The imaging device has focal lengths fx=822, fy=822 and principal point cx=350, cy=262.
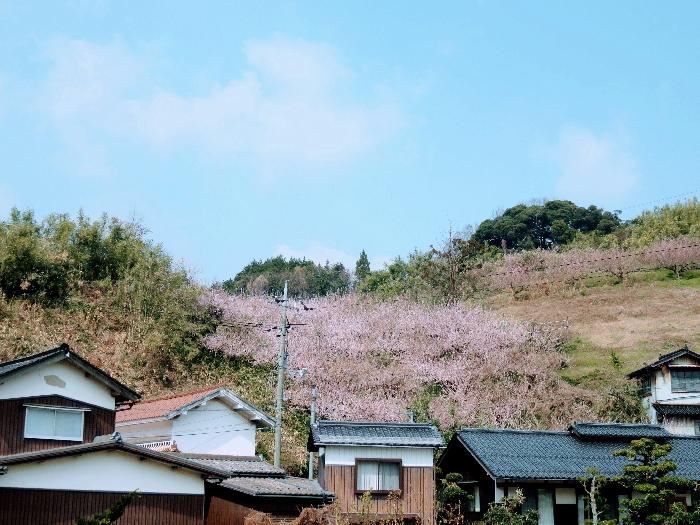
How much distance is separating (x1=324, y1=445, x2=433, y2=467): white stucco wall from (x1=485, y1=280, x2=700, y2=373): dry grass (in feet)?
52.7

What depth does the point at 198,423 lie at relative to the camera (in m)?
25.4

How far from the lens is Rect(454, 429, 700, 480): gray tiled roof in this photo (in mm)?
23172

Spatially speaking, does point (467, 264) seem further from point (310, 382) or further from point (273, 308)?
point (310, 382)

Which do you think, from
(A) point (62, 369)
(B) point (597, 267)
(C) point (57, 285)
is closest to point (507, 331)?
(B) point (597, 267)

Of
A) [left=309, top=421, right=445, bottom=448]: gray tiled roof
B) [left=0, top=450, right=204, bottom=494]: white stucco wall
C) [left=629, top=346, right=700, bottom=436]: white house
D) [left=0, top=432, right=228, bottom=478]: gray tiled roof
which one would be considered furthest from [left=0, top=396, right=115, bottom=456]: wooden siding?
[left=629, top=346, right=700, bottom=436]: white house

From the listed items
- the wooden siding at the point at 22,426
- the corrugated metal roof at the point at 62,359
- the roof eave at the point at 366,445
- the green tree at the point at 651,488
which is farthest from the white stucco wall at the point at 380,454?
the wooden siding at the point at 22,426

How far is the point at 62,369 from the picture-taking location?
19.8 meters

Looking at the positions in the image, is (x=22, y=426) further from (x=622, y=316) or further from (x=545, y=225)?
(x=545, y=225)

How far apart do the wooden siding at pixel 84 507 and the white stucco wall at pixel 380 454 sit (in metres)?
4.99

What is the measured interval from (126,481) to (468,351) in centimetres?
2091

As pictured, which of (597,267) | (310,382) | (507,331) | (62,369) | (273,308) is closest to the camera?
(62,369)

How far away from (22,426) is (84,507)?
263 centimetres

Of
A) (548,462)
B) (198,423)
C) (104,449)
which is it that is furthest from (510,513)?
(104,449)

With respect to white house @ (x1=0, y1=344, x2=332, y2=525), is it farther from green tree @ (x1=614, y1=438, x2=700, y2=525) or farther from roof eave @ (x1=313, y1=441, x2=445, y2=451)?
green tree @ (x1=614, y1=438, x2=700, y2=525)
